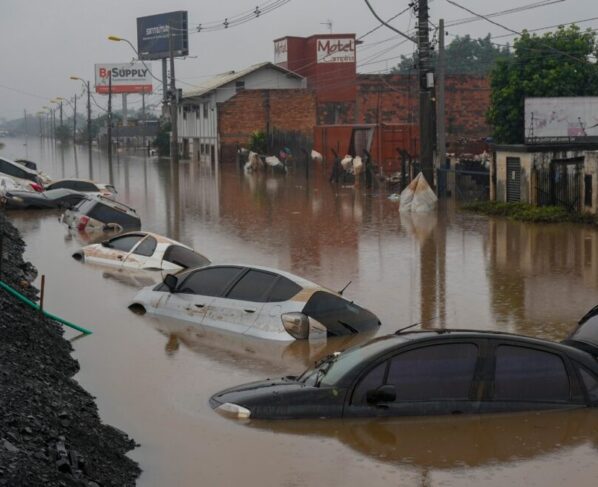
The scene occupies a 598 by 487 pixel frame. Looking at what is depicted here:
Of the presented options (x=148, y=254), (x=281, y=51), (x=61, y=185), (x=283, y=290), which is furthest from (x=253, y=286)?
(x=281, y=51)

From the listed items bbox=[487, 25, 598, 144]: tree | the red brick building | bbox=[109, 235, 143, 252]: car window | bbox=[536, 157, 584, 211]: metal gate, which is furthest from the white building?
bbox=[109, 235, 143, 252]: car window

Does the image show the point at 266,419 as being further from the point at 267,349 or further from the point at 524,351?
the point at 267,349

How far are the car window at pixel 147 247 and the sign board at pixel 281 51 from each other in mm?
70253

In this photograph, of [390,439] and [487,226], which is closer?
[390,439]

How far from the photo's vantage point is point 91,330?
17.0 meters

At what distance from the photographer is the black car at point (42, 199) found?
37.7 meters

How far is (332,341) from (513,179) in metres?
22.2

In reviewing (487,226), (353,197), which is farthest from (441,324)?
(353,197)

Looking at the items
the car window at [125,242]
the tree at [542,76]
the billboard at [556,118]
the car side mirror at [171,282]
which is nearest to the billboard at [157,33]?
the tree at [542,76]

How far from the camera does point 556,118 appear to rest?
137 feet

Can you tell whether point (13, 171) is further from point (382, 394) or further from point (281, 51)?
point (281, 51)

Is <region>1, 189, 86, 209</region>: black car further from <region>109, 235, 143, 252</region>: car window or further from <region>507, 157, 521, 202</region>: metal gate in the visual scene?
<region>507, 157, 521, 202</region>: metal gate

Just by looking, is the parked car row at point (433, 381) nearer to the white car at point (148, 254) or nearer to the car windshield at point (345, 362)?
the car windshield at point (345, 362)

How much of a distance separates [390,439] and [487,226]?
23.5 meters
